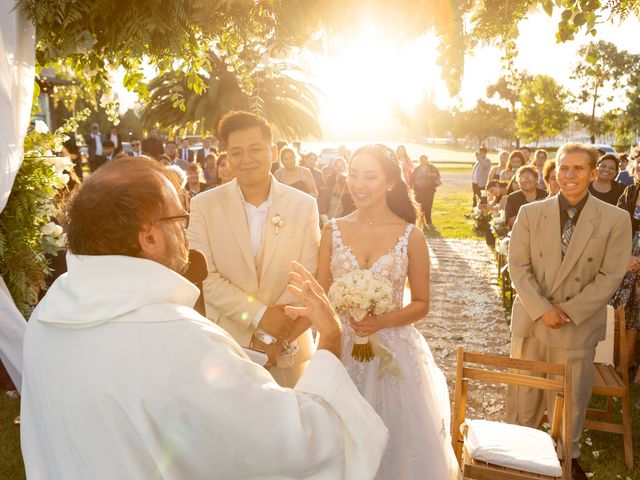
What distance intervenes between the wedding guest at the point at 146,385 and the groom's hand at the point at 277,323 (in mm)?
1674

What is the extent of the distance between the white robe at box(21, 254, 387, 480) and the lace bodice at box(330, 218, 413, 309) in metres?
2.15

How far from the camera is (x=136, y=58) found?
3207mm

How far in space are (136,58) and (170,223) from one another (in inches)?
77.5

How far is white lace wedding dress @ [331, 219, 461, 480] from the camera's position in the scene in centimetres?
334

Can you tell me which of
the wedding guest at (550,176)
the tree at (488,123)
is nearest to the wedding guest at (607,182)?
the wedding guest at (550,176)

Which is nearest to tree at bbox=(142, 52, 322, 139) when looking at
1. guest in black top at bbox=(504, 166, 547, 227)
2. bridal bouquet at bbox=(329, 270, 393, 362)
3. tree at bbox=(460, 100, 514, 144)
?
guest in black top at bbox=(504, 166, 547, 227)

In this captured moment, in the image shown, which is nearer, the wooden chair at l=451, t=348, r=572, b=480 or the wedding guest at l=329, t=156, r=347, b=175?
the wooden chair at l=451, t=348, r=572, b=480

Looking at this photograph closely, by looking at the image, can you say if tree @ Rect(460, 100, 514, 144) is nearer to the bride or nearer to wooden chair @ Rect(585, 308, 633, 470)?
wooden chair @ Rect(585, 308, 633, 470)

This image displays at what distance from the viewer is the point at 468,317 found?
8609mm

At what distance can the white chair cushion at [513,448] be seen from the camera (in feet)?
10.6

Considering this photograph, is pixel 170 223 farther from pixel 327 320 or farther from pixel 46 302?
pixel 327 320

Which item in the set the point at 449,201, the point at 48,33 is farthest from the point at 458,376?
the point at 449,201

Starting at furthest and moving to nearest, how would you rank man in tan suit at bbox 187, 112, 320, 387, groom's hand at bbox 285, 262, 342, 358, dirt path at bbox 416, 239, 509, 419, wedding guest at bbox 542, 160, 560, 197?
wedding guest at bbox 542, 160, 560, 197
dirt path at bbox 416, 239, 509, 419
man in tan suit at bbox 187, 112, 320, 387
groom's hand at bbox 285, 262, 342, 358

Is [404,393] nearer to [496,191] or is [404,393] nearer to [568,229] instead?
[568,229]
